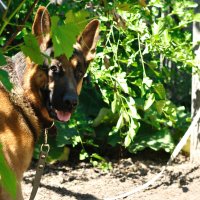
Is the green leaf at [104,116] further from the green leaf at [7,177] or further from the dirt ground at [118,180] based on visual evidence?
the green leaf at [7,177]

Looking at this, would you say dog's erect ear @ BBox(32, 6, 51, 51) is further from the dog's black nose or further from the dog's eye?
the dog's black nose

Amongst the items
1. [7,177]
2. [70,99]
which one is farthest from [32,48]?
[70,99]

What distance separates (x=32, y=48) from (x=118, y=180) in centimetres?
464

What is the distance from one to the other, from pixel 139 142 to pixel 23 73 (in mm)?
3248

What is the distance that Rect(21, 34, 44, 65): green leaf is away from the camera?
4.50 ft

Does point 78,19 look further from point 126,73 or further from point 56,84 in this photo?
point 126,73

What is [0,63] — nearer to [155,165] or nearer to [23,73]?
[23,73]

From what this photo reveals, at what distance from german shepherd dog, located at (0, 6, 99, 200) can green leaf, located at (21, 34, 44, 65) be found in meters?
2.12

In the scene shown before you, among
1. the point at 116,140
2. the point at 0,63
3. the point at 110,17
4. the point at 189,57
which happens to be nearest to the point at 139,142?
the point at 116,140

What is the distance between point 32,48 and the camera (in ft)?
4.58

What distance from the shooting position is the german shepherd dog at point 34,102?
353 cm

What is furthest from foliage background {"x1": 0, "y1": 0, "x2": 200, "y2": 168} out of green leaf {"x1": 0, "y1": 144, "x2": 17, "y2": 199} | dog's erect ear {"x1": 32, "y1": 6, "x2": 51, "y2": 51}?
green leaf {"x1": 0, "y1": 144, "x2": 17, "y2": 199}

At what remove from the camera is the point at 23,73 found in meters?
3.67

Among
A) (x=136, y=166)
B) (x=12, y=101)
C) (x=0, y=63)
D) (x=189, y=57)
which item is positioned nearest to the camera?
(x=0, y=63)
